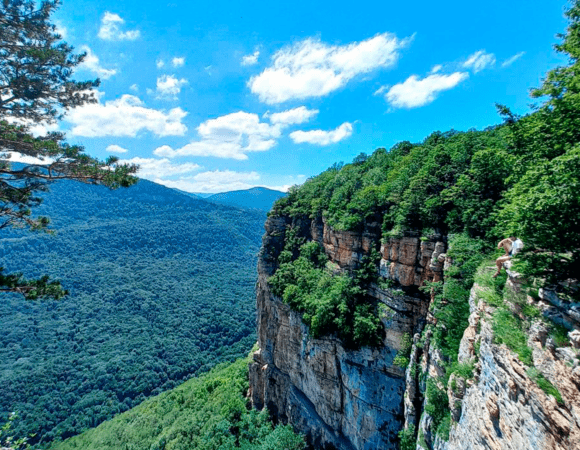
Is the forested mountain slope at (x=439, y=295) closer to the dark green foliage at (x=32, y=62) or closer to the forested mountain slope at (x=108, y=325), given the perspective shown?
the dark green foliage at (x=32, y=62)

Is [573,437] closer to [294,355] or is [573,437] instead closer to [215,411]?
[294,355]

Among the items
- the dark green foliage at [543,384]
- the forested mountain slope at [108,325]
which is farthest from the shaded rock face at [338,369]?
the forested mountain slope at [108,325]

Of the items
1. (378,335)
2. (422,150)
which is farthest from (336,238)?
(422,150)

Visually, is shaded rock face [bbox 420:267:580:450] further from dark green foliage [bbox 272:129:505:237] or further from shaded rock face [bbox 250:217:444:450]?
shaded rock face [bbox 250:217:444:450]

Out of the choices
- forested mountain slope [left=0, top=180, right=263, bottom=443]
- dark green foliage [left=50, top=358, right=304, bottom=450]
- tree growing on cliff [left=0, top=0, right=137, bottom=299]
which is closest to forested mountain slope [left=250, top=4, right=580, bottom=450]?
dark green foliage [left=50, top=358, right=304, bottom=450]

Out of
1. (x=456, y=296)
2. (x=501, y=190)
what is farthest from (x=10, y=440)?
(x=501, y=190)

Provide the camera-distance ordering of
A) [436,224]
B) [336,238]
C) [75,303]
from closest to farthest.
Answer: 1. [436,224]
2. [336,238]
3. [75,303]

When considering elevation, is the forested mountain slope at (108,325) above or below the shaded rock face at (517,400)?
below
